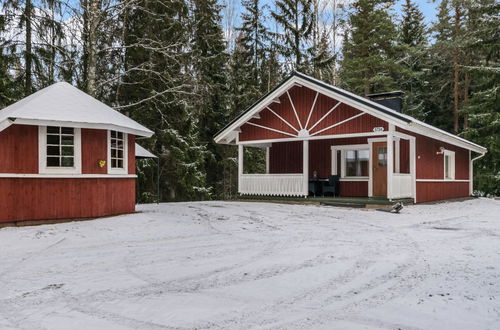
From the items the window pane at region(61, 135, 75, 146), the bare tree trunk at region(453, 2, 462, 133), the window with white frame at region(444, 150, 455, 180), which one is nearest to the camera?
the window pane at region(61, 135, 75, 146)

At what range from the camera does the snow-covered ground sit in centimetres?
356

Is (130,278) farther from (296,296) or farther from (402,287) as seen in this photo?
(402,287)

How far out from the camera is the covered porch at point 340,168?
1470cm

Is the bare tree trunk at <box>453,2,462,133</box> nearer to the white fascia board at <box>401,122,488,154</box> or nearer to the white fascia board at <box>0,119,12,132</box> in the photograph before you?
the white fascia board at <box>401,122,488,154</box>

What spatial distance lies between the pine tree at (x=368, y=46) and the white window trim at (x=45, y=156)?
21815mm

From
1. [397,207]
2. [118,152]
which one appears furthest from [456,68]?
[118,152]

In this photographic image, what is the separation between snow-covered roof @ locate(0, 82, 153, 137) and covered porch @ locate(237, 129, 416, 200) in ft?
19.8

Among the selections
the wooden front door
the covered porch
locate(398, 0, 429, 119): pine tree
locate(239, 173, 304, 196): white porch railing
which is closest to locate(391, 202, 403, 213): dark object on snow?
the covered porch

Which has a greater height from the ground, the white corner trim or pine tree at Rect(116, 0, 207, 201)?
pine tree at Rect(116, 0, 207, 201)

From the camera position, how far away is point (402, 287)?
14.5ft

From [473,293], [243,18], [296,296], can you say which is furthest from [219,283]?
[243,18]

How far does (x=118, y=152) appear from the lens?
38.0ft

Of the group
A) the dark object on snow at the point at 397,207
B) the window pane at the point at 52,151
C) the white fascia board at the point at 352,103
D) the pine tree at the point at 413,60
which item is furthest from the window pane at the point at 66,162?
the pine tree at the point at 413,60

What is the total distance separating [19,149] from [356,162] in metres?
11.8
